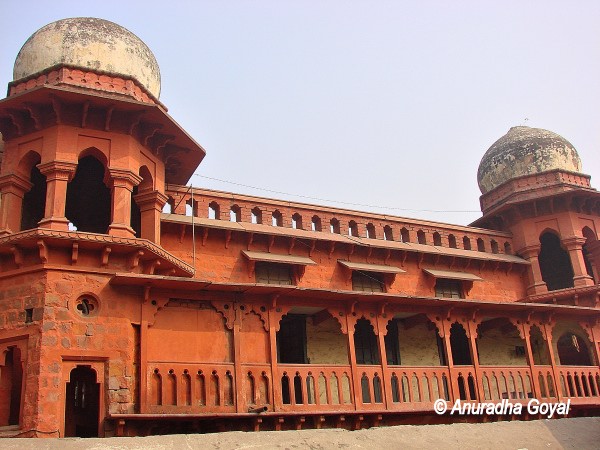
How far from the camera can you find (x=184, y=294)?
1177 centimetres

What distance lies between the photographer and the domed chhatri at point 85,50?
12.8 m

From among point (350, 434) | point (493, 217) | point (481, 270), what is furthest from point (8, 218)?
point (493, 217)

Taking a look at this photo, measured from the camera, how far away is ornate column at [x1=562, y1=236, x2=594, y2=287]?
18.0m

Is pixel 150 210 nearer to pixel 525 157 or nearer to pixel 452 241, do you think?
pixel 452 241

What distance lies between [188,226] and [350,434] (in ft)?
19.3

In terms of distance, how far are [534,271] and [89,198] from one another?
453 inches

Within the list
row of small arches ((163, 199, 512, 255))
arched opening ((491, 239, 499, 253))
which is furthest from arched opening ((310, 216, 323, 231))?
arched opening ((491, 239, 499, 253))

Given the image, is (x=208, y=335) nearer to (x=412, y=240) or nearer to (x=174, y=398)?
(x=174, y=398)

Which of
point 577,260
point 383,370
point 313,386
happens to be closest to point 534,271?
point 577,260

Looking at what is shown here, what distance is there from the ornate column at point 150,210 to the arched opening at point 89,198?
1408 millimetres

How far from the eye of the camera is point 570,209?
18.8 metres

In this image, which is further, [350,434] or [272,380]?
A: [272,380]

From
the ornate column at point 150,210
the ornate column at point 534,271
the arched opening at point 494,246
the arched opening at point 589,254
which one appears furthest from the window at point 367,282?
the arched opening at point 589,254

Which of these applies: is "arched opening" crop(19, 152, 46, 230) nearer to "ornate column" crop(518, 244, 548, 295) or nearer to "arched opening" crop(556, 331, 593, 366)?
"ornate column" crop(518, 244, 548, 295)
